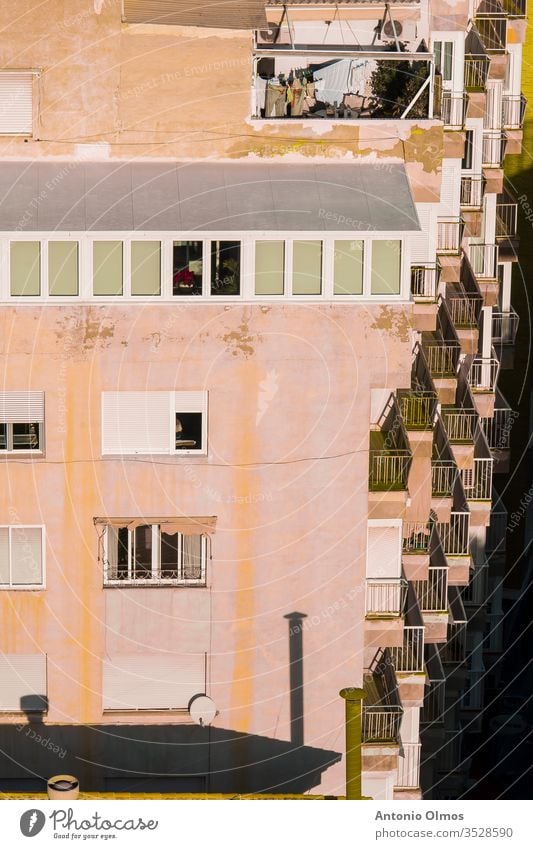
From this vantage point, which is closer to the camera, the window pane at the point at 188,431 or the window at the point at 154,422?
the window at the point at 154,422

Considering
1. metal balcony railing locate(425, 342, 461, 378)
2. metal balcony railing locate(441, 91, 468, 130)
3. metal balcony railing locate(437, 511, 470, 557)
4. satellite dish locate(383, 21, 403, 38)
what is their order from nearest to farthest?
satellite dish locate(383, 21, 403, 38) → metal balcony railing locate(441, 91, 468, 130) → metal balcony railing locate(425, 342, 461, 378) → metal balcony railing locate(437, 511, 470, 557)

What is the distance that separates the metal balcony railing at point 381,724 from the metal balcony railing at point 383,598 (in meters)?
2.03

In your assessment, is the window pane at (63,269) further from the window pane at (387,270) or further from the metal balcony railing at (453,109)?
the metal balcony railing at (453,109)

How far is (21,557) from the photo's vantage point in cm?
5062

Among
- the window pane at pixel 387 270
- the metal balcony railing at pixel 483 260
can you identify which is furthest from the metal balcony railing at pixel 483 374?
the window pane at pixel 387 270

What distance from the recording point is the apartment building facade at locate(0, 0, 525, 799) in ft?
163

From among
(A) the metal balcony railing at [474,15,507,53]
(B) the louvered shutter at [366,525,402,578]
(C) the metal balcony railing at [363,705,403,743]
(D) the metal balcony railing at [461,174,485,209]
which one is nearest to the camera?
(C) the metal balcony railing at [363,705,403,743]

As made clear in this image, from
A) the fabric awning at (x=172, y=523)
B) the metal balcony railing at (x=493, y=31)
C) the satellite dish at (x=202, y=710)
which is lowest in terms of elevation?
the satellite dish at (x=202, y=710)

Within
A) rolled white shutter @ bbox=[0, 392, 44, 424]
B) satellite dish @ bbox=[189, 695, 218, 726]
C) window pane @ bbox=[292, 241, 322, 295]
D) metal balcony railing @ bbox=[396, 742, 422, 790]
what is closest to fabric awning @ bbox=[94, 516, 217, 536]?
rolled white shutter @ bbox=[0, 392, 44, 424]

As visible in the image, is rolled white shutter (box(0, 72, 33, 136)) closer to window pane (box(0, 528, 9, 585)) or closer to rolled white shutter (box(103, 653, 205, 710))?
window pane (box(0, 528, 9, 585))

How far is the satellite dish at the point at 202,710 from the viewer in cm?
5138

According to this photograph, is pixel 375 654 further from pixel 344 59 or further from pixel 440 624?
pixel 344 59

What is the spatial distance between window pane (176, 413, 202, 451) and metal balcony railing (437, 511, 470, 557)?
1329 cm

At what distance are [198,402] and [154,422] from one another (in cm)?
101
